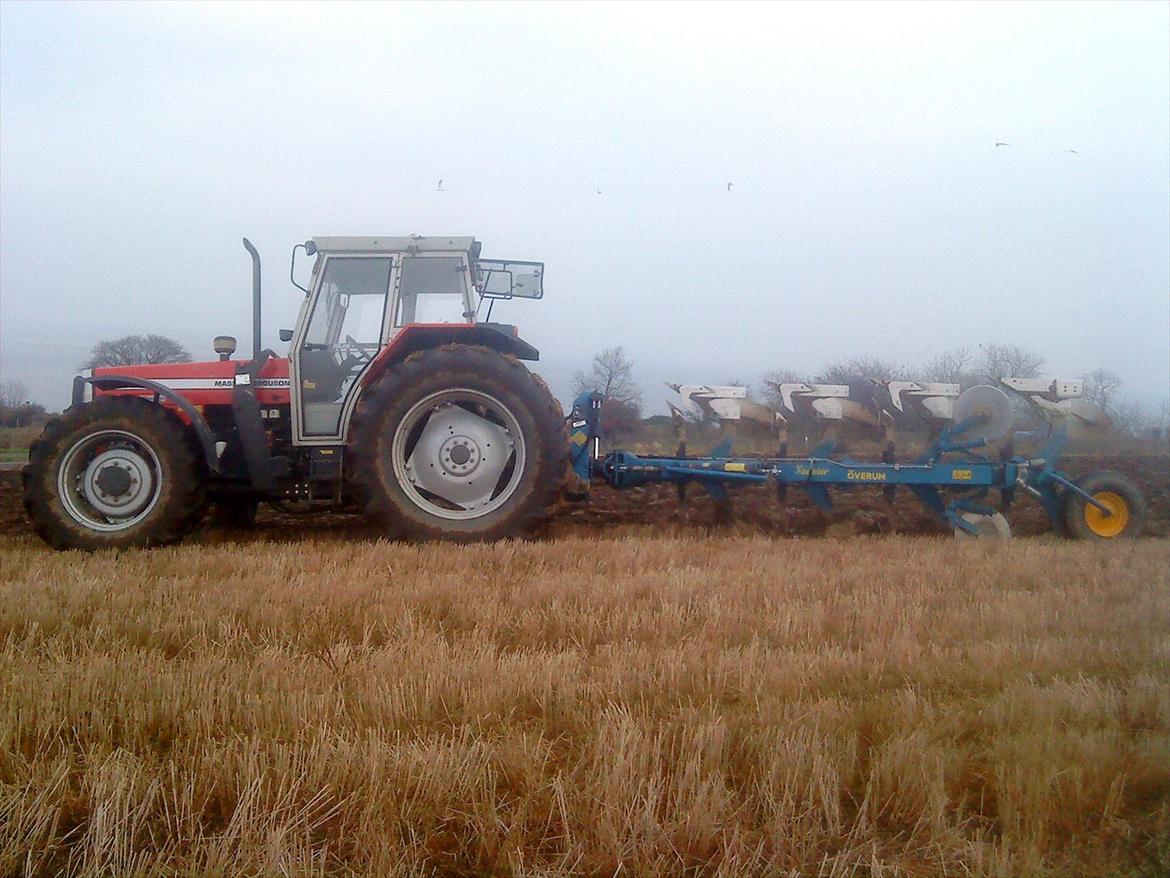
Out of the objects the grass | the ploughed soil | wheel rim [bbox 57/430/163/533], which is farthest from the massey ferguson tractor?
the grass

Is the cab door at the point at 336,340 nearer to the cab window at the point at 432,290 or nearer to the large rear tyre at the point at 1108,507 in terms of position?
the cab window at the point at 432,290

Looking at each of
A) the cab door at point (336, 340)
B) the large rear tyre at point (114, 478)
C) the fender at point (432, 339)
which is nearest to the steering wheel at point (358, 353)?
the cab door at point (336, 340)

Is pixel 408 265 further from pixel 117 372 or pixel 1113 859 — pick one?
pixel 1113 859

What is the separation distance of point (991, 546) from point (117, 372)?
20.3 ft

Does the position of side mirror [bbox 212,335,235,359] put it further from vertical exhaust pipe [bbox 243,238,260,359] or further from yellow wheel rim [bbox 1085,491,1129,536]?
yellow wheel rim [bbox 1085,491,1129,536]

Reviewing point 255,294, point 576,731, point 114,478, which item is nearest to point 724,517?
point 255,294

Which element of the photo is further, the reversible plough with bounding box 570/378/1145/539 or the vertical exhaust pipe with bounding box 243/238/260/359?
the reversible plough with bounding box 570/378/1145/539

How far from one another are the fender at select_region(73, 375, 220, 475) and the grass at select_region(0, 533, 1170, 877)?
1.87 metres

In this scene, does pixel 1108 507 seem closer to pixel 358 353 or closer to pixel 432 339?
pixel 432 339

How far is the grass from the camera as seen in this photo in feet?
6.17

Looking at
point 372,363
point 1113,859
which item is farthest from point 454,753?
point 372,363

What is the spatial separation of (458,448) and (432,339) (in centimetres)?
79

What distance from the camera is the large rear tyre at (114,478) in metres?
5.76

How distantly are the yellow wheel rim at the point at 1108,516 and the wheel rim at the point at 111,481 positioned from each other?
6930 mm
